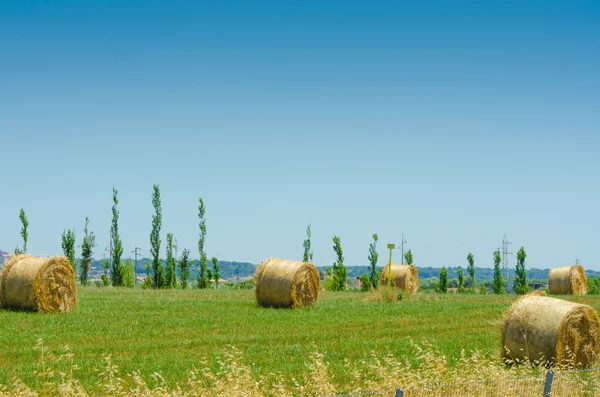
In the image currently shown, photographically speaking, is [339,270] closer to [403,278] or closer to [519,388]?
[403,278]

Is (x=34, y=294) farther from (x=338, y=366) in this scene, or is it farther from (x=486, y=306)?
(x=486, y=306)

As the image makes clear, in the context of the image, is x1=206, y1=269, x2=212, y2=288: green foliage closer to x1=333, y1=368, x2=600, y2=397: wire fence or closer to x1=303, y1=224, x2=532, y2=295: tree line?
x1=303, y1=224, x2=532, y2=295: tree line

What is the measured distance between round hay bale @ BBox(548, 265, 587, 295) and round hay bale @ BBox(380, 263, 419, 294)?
30.0 feet

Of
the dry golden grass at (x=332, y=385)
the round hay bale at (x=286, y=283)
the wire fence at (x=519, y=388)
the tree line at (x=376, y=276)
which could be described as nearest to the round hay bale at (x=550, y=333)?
the dry golden grass at (x=332, y=385)

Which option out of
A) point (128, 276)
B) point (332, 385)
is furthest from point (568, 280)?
point (128, 276)

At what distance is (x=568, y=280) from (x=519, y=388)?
119 feet

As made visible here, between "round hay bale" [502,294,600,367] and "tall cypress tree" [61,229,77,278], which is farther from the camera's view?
"tall cypress tree" [61,229,77,278]

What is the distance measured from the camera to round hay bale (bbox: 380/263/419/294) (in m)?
41.7

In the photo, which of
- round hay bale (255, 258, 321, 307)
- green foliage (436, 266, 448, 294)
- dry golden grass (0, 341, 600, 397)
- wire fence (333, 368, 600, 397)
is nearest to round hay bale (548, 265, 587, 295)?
round hay bale (255, 258, 321, 307)

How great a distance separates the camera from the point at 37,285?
2273 cm

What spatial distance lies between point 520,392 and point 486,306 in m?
19.0

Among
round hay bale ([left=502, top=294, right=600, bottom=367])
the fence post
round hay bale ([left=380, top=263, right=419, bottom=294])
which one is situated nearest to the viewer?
the fence post

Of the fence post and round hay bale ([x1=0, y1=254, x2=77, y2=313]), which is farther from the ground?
round hay bale ([x1=0, y1=254, x2=77, y2=313])

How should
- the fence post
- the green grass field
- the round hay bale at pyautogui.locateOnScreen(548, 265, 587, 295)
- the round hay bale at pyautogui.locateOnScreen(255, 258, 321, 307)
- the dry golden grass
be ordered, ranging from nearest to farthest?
1. the dry golden grass
2. the fence post
3. the green grass field
4. the round hay bale at pyautogui.locateOnScreen(255, 258, 321, 307)
5. the round hay bale at pyautogui.locateOnScreen(548, 265, 587, 295)
